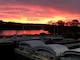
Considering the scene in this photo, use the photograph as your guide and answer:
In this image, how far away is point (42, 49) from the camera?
137 ft

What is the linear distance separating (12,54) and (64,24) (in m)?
92.5

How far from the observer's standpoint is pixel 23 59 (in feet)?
152

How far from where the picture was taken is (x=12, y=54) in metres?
54.7

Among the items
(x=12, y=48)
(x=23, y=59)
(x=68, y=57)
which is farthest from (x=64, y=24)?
(x=68, y=57)

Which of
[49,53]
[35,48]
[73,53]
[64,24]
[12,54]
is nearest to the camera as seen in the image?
[73,53]

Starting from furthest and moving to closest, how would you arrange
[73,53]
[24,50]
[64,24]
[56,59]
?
1. [64,24]
2. [24,50]
3. [56,59]
4. [73,53]

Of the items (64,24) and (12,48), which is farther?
(64,24)

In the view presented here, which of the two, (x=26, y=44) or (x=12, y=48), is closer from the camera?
(x=26, y=44)

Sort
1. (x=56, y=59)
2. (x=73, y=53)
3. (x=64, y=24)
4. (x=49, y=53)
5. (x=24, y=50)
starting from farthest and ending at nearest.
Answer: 1. (x=64, y=24)
2. (x=24, y=50)
3. (x=49, y=53)
4. (x=56, y=59)
5. (x=73, y=53)

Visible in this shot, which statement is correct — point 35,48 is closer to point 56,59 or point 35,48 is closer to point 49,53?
point 49,53

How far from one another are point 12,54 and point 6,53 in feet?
5.50

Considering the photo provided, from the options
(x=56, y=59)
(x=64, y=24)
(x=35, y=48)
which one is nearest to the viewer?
(x=56, y=59)

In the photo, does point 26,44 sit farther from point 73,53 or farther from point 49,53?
point 73,53

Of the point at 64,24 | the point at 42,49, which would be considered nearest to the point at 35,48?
the point at 42,49
